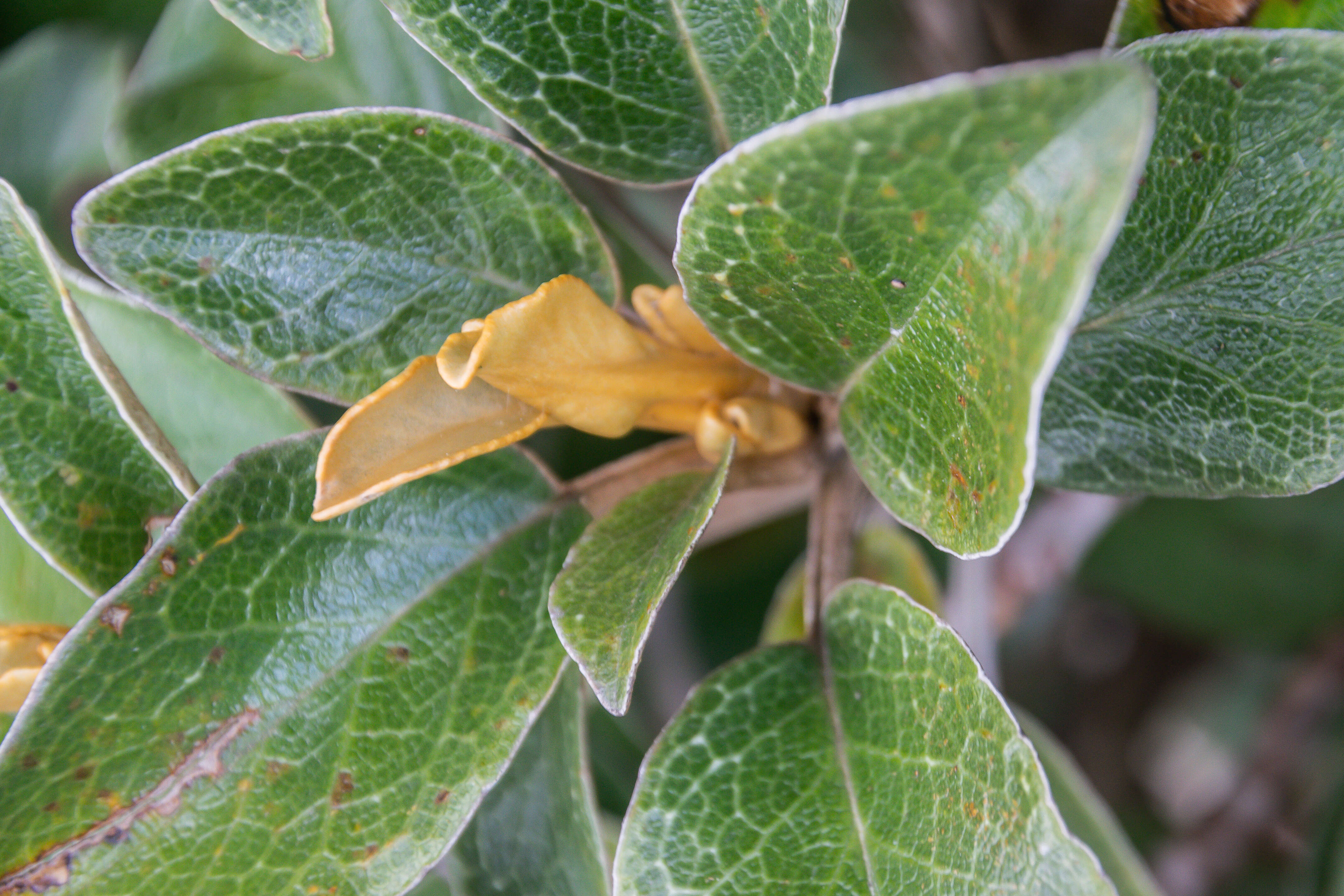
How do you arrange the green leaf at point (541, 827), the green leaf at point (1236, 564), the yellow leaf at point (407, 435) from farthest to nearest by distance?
1. the green leaf at point (1236, 564)
2. the green leaf at point (541, 827)
3. the yellow leaf at point (407, 435)

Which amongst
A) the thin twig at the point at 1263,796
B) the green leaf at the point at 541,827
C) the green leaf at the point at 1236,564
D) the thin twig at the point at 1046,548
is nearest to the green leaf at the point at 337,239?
the green leaf at the point at 541,827

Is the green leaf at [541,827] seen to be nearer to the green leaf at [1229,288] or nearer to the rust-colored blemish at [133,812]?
the rust-colored blemish at [133,812]

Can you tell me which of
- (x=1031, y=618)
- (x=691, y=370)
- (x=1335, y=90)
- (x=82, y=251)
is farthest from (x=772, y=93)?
(x=1031, y=618)

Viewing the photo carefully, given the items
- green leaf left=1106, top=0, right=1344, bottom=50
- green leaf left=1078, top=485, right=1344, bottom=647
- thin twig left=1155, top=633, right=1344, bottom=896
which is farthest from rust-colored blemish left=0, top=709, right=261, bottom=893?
thin twig left=1155, top=633, right=1344, bottom=896

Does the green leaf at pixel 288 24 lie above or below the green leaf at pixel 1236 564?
above

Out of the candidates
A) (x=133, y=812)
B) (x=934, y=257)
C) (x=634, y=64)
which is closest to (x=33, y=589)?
(x=133, y=812)

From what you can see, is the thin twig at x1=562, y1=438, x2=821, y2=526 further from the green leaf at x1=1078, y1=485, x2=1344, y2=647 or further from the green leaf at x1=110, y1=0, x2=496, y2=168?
the green leaf at x1=1078, y1=485, x2=1344, y2=647
